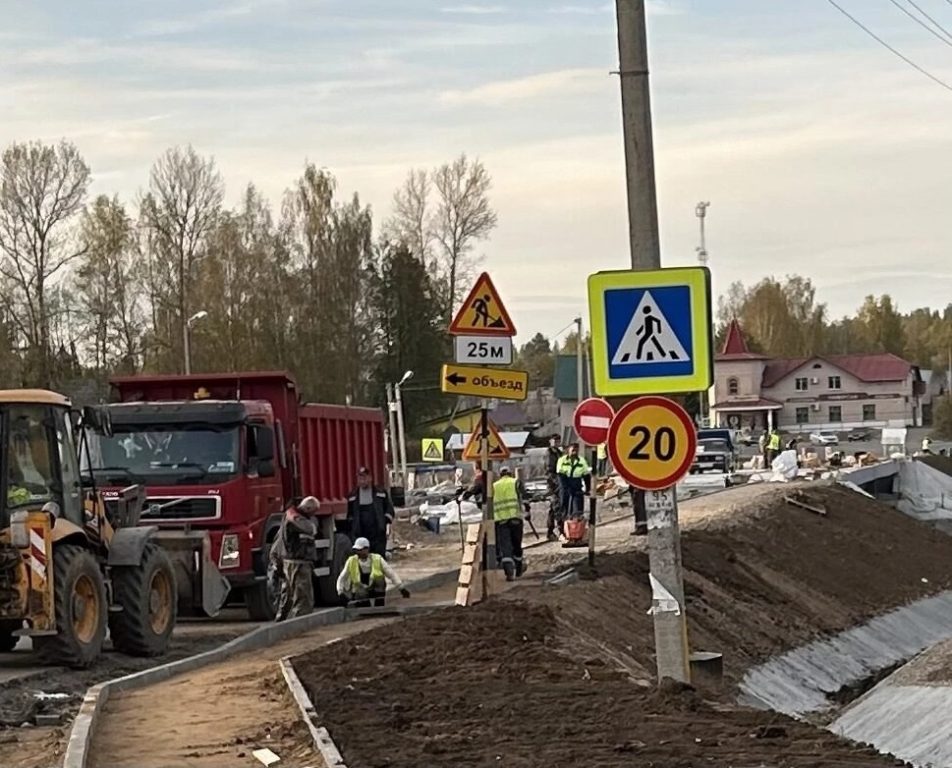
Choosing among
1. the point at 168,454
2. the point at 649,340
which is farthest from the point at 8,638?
the point at 649,340

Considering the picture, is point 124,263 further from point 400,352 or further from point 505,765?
point 505,765

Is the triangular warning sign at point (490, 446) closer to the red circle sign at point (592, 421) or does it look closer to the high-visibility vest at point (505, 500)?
the red circle sign at point (592, 421)

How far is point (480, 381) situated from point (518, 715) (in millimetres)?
6085

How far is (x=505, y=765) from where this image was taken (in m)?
9.40

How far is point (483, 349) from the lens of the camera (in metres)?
16.5

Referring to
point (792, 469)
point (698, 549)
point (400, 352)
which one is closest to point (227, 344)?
point (400, 352)

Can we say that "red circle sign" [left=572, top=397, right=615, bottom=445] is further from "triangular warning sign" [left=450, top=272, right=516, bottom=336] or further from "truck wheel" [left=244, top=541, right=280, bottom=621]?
"triangular warning sign" [left=450, top=272, right=516, bottom=336]

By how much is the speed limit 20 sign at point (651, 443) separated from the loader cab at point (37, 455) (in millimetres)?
6857

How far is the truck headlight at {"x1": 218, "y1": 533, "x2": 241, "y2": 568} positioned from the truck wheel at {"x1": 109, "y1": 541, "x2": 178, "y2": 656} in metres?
3.08

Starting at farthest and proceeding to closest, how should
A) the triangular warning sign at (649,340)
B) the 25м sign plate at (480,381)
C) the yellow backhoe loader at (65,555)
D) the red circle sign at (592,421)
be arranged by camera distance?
1. the red circle sign at (592,421)
2. the 25м sign plate at (480,381)
3. the yellow backhoe loader at (65,555)
4. the triangular warning sign at (649,340)

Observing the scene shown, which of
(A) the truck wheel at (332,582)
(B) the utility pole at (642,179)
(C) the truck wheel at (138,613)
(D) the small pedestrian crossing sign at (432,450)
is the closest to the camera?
(B) the utility pole at (642,179)

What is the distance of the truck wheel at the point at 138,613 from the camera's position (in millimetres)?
17125

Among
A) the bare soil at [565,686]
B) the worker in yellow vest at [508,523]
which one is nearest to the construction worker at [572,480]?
the bare soil at [565,686]

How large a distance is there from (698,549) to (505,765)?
23.0 meters
